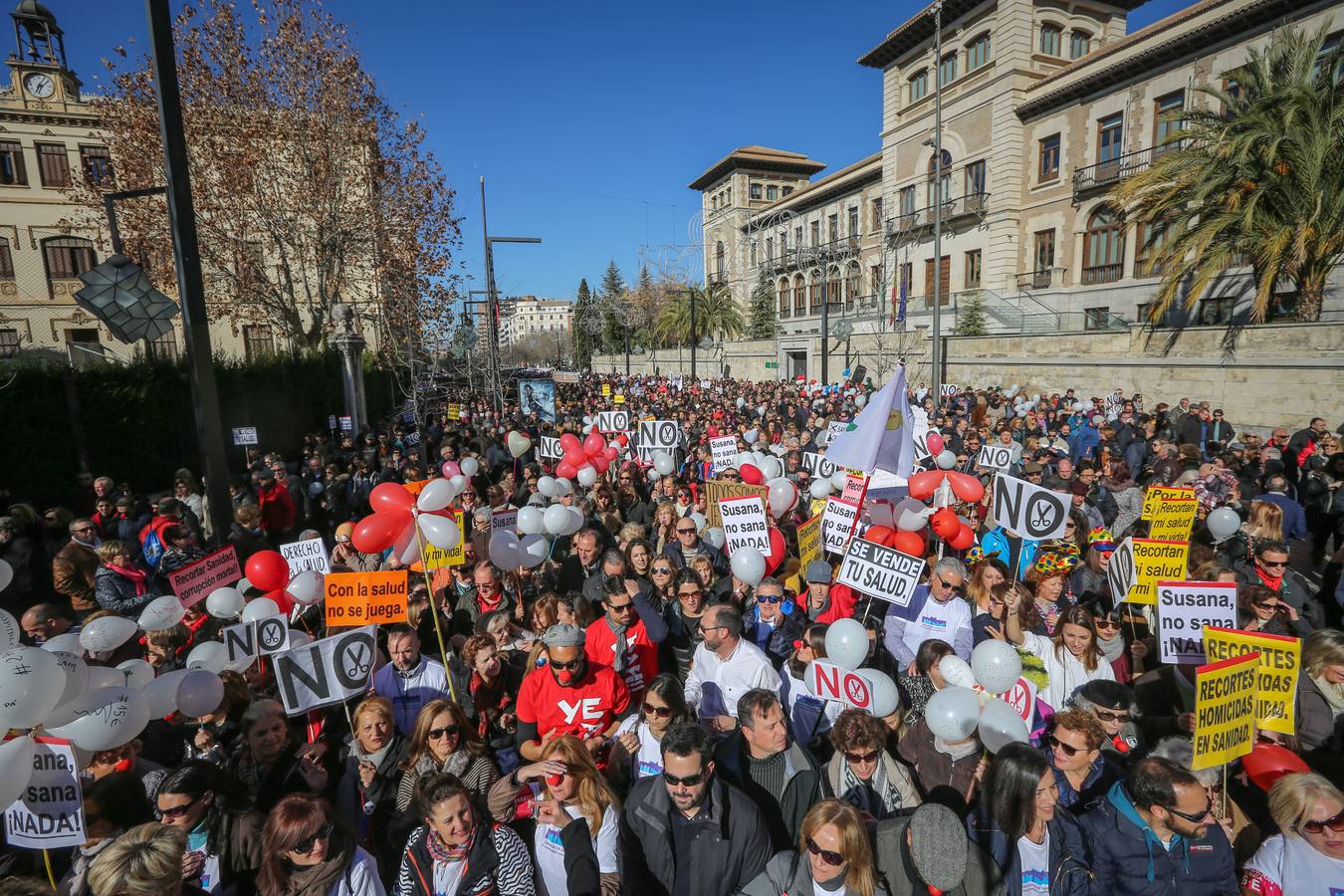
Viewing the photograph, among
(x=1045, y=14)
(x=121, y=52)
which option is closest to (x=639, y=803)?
(x=121, y=52)

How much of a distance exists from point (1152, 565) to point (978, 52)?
34.7 metres

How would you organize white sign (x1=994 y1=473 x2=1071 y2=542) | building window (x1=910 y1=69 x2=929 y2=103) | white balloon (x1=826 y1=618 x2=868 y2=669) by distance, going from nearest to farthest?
white balloon (x1=826 y1=618 x2=868 y2=669) < white sign (x1=994 y1=473 x2=1071 y2=542) < building window (x1=910 y1=69 x2=929 y2=103)

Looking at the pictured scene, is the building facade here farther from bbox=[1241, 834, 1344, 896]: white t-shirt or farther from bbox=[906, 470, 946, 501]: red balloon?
bbox=[1241, 834, 1344, 896]: white t-shirt

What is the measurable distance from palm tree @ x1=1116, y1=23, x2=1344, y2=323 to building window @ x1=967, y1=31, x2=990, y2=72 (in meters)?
15.3

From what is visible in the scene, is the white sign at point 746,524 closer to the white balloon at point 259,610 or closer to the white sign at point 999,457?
the white balloon at point 259,610

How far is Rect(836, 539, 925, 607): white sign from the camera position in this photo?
4980mm

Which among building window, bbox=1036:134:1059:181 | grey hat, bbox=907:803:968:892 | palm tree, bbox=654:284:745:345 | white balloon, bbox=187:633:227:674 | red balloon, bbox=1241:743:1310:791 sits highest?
building window, bbox=1036:134:1059:181

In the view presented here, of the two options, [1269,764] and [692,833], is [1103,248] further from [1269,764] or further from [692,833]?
[692,833]

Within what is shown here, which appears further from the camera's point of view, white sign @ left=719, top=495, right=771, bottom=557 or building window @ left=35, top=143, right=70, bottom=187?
building window @ left=35, top=143, right=70, bottom=187

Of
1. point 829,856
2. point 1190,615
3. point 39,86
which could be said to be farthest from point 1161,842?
point 39,86

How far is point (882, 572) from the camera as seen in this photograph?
16.7ft

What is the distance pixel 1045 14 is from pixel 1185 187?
17585mm

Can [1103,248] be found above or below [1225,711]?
above

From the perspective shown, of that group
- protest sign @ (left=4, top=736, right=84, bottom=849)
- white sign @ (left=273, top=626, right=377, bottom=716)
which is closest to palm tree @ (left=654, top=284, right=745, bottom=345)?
white sign @ (left=273, top=626, right=377, bottom=716)
